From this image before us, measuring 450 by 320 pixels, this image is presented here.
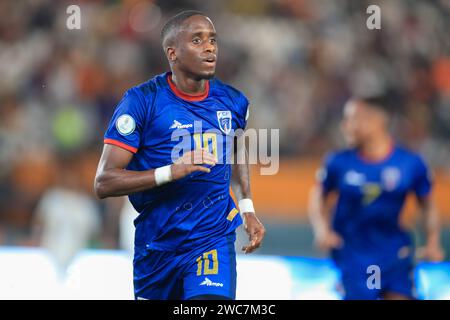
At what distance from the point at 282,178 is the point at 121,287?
159 inches

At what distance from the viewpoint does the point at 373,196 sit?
815 centimetres

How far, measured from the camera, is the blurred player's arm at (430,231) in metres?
7.90

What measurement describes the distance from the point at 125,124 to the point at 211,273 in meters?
1.04

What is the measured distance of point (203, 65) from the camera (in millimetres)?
5578

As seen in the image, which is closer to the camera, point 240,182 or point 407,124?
point 240,182

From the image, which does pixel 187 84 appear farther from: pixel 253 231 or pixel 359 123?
pixel 359 123

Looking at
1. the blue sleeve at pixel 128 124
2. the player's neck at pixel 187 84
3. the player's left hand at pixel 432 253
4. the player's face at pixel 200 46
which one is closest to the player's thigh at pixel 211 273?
the blue sleeve at pixel 128 124

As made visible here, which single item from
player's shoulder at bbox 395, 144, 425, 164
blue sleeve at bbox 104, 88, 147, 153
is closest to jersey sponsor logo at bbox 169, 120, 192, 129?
blue sleeve at bbox 104, 88, 147, 153

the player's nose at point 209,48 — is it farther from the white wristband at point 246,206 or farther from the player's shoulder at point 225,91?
the white wristband at point 246,206

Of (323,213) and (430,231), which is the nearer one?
(430,231)

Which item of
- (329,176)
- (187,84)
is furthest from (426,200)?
(187,84)
